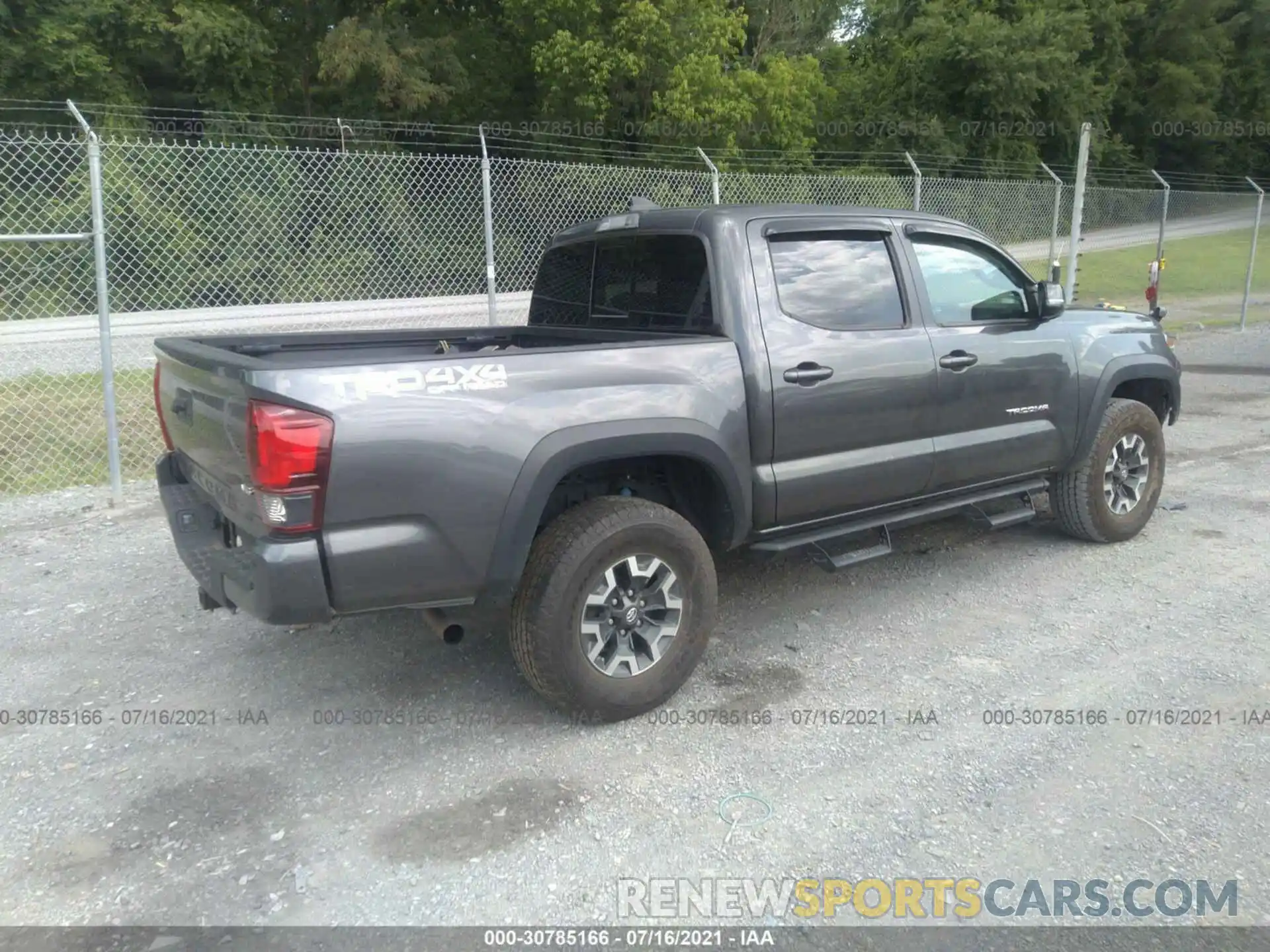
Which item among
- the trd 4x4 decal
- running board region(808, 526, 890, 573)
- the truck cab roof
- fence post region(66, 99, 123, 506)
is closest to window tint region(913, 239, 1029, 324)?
the truck cab roof

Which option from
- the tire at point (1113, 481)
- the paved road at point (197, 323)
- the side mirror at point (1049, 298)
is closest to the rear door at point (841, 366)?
the side mirror at point (1049, 298)

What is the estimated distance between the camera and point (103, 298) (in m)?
6.29

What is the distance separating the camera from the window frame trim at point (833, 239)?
4199 millimetres

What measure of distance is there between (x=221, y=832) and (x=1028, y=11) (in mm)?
31673

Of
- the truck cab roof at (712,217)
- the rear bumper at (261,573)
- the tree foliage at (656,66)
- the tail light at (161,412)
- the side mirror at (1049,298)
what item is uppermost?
the tree foliage at (656,66)

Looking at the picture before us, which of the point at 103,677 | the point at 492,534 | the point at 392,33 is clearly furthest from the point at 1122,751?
the point at 392,33

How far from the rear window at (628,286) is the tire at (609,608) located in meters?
0.95

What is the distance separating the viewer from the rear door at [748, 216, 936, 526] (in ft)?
13.6

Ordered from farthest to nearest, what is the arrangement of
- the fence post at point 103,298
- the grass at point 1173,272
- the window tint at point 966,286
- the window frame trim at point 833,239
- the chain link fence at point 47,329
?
Result: the grass at point 1173,272, the chain link fence at point 47,329, the fence post at point 103,298, the window tint at point 966,286, the window frame trim at point 833,239

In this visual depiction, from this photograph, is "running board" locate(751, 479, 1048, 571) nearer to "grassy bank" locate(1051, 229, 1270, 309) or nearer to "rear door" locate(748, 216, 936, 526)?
"rear door" locate(748, 216, 936, 526)

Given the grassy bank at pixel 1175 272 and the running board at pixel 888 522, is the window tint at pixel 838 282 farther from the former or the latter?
the grassy bank at pixel 1175 272

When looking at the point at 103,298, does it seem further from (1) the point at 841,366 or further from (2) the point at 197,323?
(2) the point at 197,323

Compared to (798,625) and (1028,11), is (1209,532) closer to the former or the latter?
(798,625)

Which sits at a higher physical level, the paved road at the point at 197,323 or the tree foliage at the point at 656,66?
the tree foliage at the point at 656,66
